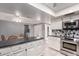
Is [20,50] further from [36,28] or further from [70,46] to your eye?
[36,28]

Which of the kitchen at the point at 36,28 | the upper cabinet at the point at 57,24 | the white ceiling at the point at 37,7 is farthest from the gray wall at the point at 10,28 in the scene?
the upper cabinet at the point at 57,24

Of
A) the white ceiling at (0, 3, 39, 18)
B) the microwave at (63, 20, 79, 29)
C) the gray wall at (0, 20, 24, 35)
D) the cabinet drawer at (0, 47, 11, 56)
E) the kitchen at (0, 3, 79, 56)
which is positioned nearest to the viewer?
the cabinet drawer at (0, 47, 11, 56)

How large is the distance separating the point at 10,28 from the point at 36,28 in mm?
1909

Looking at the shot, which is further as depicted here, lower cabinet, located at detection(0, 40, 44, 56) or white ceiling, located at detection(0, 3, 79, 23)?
white ceiling, located at detection(0, 3, 79, 23)

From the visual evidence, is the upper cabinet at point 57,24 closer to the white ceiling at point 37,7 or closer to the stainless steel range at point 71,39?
the stainless steel range at point 71,39

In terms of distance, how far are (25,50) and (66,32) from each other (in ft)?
8.41

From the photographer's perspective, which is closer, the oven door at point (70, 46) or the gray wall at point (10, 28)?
the oven door at point (70, 46)

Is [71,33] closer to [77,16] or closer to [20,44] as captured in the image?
[77,16]

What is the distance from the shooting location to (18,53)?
142 centimetres

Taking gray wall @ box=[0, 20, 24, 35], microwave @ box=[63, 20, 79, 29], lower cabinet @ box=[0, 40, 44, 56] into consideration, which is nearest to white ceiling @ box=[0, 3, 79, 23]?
microwave @ box=[63, 20, 79, 29]

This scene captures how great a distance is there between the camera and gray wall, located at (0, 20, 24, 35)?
3.94 m

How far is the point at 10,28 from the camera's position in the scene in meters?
4.23

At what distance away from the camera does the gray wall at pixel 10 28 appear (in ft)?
12.9

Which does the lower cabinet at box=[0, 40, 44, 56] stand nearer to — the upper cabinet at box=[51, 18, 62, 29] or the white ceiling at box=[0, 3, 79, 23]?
the white ceiling at box=[0, 3, 79, 23]
